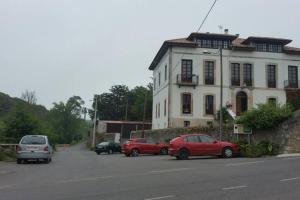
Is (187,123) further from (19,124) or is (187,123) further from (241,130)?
(241,130)

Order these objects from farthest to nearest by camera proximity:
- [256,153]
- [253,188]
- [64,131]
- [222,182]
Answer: [64,131]
[256,153]
[222,182]
[253,188]

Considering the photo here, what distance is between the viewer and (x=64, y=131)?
12419cm

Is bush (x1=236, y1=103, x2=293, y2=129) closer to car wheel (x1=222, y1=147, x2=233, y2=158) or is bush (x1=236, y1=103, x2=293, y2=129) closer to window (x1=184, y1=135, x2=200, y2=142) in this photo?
car wheel (x1=222, y1=147, x2=233, y2=158)

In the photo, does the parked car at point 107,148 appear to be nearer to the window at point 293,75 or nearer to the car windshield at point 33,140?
the car windshield at point 33,140

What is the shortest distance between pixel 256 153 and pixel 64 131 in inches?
4099

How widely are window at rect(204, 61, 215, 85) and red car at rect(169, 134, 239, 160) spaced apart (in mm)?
27692

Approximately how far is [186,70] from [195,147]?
28.1m

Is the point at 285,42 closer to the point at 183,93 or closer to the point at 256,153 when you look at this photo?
the point at 183,93

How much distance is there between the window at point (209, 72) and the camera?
52.2 metres

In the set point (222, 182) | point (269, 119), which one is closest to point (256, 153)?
point (269, 119)

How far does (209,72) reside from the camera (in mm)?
52312

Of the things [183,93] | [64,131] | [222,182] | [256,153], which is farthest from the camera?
[64,131]

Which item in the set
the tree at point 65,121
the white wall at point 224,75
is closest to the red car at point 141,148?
the white wall at point 224,75

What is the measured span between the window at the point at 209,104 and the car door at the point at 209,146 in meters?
27.4
